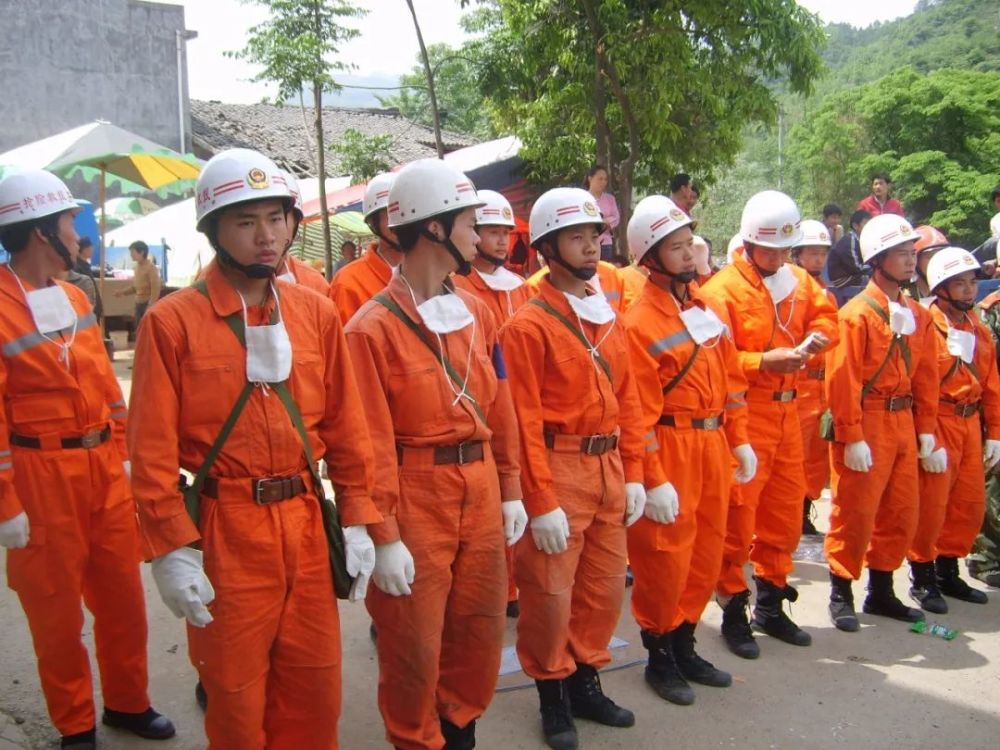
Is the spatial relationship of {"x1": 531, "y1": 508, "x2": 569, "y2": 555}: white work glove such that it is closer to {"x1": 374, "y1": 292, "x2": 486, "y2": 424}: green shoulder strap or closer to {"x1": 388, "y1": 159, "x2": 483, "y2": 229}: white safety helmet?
{"x1": 374, "y1": 292, "x2": 486, "y2": 424}: green shoulder strap

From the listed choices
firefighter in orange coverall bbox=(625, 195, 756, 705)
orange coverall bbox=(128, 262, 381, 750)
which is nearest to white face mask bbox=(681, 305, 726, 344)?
firefighter in orange coverall bbox=(625, 195, 756, 705)

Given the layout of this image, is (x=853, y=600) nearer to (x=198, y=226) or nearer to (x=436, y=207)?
(x=436, y=207)

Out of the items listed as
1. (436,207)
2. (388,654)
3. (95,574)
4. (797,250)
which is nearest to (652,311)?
(436,207)

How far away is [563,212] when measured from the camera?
4.19 m

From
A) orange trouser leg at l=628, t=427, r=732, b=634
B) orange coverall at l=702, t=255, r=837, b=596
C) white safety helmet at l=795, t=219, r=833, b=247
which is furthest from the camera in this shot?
white safety helmet at l=795, t=219, r=833, b=247

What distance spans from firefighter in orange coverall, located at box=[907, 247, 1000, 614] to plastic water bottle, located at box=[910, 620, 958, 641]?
0.99 feet

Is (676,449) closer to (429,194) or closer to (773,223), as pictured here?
(773,223)

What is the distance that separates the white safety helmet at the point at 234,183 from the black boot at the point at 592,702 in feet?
8.03

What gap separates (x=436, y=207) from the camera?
11.7 feet

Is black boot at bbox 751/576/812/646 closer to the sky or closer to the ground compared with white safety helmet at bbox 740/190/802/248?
closer to the ground

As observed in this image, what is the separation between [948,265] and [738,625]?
256cm

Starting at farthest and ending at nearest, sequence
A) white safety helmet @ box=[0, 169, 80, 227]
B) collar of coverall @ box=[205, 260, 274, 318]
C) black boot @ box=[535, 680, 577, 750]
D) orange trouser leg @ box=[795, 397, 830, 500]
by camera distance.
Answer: orange trouser leg @ box=[795, 397, 830, 500]
white safety helmet @ box=[0, 169, 80, 227]
black boot @ box=[535, 680, 577, 750]
collar of coverall @ box=[205, 260, 274, 318]

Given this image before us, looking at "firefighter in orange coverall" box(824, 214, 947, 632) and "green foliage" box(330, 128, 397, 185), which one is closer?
"firefighter in orange coverall" box(824, 214, 947, 632)

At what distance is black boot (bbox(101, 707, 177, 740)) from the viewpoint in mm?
4059
